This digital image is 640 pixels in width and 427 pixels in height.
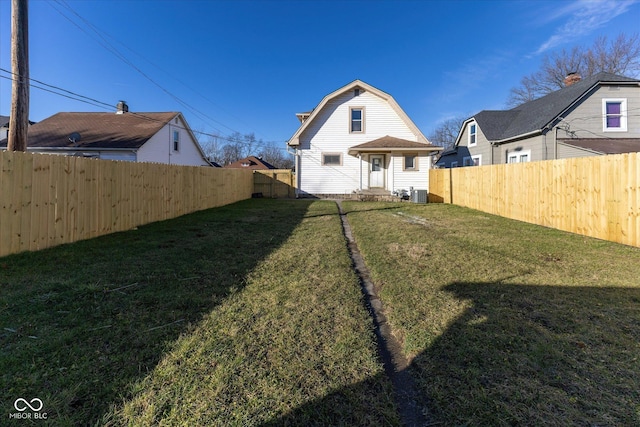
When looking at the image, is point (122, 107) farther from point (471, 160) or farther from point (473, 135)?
point (471, 160)

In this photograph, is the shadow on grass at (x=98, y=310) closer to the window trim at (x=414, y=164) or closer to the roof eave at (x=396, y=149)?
the roof eave at (x=396, y=149)

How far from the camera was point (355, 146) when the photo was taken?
1742 centimetres

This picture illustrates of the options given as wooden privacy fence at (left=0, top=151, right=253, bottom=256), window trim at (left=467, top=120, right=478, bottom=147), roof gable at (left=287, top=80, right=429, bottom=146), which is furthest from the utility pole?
window trim at (left=467, top=120, right=478, bottom=147)

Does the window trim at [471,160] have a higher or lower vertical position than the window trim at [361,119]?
lower

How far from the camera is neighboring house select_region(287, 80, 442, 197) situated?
1780 cm

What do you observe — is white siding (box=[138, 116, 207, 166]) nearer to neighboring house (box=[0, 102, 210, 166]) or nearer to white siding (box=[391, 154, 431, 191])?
neighboring house (box=[0, 102, 210, 166])

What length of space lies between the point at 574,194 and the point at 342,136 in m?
12.6

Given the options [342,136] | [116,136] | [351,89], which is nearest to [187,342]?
[342,136]

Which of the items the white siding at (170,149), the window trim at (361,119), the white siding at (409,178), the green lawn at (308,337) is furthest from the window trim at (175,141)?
the green lawn at (308,337)

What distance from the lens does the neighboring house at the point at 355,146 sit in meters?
17.8

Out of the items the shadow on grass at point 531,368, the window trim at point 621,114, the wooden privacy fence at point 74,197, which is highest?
the window trim at point 621,114

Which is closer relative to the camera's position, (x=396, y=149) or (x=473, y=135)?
(x=396, y=149)

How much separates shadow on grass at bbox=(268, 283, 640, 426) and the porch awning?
1383 cm
